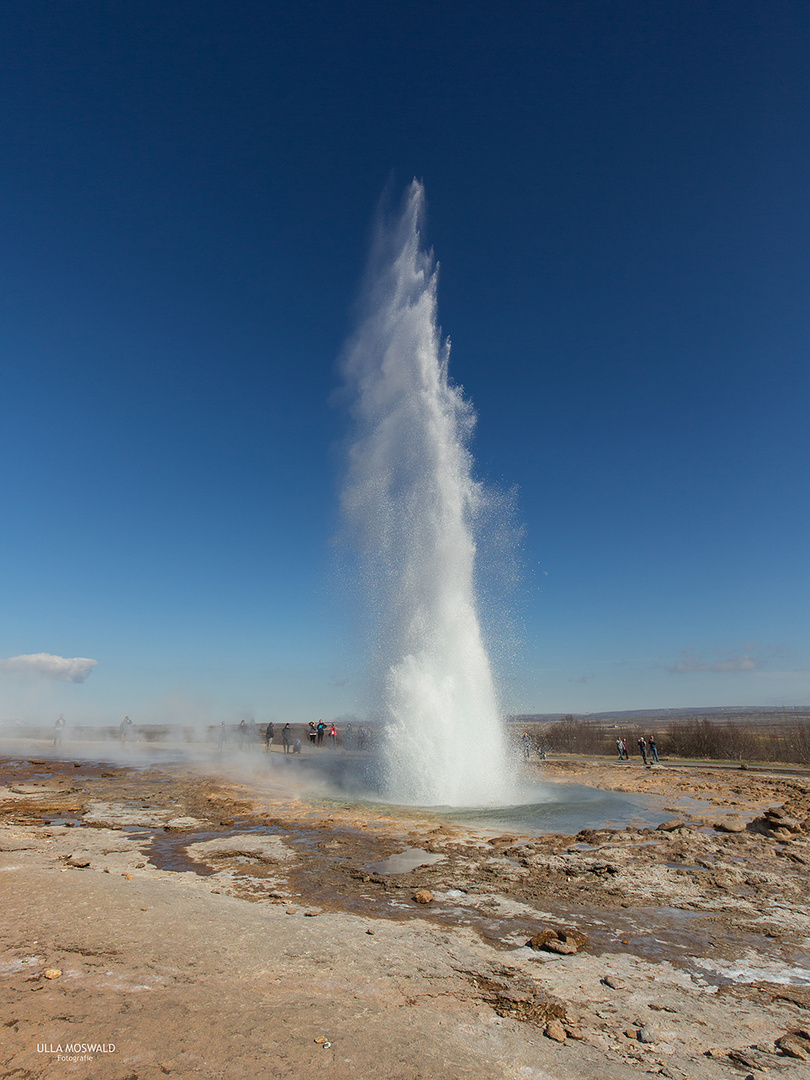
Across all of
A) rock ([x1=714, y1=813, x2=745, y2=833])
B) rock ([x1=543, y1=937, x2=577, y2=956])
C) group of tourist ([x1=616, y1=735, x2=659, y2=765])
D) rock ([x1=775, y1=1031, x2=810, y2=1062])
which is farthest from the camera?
group of tourist ([x1=616, y1=735, x2=659, y2=765])

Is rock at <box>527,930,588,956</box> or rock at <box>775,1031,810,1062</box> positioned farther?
rock at <box>527,930,588,956</box>

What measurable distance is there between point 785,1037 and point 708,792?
714 inches

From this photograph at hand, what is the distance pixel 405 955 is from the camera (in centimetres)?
534

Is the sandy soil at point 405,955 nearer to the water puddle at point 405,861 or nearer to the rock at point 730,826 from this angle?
the water puddle at point 405,861

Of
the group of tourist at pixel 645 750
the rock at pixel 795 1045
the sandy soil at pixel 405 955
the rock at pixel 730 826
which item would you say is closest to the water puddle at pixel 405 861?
the sandy soil at pixel 405 955

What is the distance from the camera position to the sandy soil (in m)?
3.66

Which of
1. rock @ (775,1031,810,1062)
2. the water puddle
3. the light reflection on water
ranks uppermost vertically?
rock @ (775,1031,810,1062)

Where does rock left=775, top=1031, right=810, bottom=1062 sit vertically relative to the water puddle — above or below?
above

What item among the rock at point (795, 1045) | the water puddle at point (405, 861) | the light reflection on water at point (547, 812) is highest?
the rock at point (795, 1045)

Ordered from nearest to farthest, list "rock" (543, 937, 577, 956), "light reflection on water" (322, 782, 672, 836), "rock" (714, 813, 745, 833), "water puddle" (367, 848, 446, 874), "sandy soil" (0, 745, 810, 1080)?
1. "sandy soil" (0, 745, 810, 1080)
2. "rock" (543, 937, 577, 956)
3. "water puddle" (367, 848, 446, 874)
4. "rock" (714, 813, 745, 833)
5. "light reflection on water" (322, 782, 672, 836)

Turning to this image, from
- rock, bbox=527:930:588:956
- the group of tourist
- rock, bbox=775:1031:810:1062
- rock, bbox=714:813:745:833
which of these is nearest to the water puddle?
rock, bbox=527:930:588:956

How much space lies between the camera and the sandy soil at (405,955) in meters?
3.66

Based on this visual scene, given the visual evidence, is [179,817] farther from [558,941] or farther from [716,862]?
[716,862]

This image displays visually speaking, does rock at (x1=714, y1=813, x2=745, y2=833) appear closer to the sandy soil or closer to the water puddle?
the sandy soil
